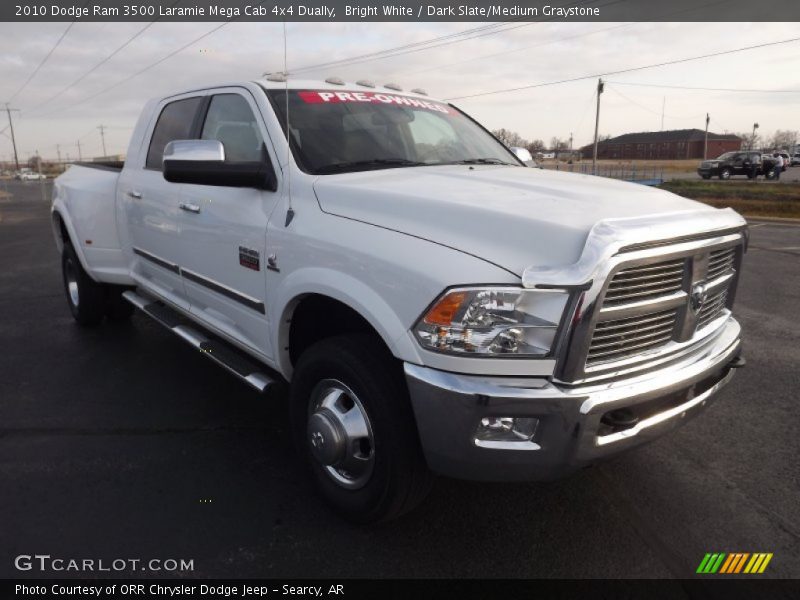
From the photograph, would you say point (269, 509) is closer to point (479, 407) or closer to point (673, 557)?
point (479, 407)

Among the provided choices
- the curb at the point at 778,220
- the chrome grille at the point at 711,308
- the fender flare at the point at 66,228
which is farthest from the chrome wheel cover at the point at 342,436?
the curb at the point at 778,220

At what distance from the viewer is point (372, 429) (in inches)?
97.2

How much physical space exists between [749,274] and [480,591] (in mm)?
7741

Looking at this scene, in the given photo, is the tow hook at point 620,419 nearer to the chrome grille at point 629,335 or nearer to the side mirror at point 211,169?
the chrome grille at point 629,335

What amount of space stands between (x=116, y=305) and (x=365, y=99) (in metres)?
3.59

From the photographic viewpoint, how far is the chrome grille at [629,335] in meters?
2.20

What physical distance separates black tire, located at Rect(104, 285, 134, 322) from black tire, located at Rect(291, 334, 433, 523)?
375 cm

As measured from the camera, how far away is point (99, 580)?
242 cm

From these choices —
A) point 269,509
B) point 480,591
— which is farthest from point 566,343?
point 269,509

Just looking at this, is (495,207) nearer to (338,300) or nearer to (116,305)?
(338,300)

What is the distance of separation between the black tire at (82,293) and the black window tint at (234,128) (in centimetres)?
242

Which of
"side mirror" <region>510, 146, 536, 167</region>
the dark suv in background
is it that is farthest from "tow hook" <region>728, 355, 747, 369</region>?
the dark suv in background

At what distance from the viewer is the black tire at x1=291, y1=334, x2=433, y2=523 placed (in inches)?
94.0

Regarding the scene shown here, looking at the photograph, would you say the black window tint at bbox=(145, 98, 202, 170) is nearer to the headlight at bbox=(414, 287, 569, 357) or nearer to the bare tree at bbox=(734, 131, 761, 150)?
the headlight at bbox=(414, 287, 569, 357)
